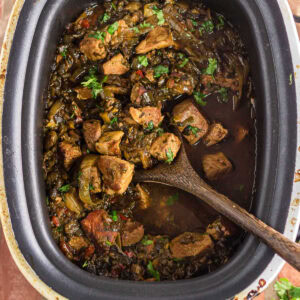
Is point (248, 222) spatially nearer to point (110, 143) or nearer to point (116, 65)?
point (110, 143)

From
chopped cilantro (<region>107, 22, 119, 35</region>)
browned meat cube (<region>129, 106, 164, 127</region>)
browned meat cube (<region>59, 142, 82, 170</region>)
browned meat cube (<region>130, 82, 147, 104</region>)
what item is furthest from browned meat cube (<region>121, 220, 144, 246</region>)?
chopped cilantro (<region>107, 22, 119, 35</region>)

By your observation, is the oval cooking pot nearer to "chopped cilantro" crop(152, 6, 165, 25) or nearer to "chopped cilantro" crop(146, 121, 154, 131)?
"chopped cilantro" crop(152, 6, 165, 25)

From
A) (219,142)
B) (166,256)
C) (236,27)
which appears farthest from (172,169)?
(236,27)

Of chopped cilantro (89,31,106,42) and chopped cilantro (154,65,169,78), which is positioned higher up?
chopped cilantro (89,31,106,42)

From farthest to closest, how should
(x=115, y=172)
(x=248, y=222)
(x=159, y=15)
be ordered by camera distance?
(x=159, y=15)
(x=115, y=172)
(x=248, y=222)

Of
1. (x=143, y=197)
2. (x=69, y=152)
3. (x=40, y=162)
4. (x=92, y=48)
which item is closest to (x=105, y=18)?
(x=92, y=48)

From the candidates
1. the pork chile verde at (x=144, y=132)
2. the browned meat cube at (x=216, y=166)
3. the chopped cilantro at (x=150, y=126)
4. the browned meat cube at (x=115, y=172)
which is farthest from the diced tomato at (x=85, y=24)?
the browned meat cube at (x=216, y=166)
